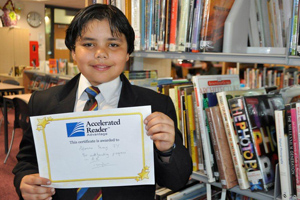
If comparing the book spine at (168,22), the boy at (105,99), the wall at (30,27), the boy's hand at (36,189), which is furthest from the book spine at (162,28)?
the wall at (30,27)

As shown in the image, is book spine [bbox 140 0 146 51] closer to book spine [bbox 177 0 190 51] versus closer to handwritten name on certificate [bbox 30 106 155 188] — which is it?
book spine [bbox 177 0 190 51]

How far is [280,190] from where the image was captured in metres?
1.42

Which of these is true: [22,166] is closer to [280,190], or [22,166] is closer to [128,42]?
[128,42]

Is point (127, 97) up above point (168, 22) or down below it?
below

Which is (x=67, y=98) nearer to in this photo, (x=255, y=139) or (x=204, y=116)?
(x=204, y=116)

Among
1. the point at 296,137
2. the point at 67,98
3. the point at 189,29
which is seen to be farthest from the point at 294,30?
the point at 67,98

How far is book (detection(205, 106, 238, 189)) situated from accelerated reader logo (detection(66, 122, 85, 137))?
0.71 metres

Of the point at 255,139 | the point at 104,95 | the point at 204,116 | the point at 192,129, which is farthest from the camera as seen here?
the point at 192,129

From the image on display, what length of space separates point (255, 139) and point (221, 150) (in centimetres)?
18

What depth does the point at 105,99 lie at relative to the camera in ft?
4.24

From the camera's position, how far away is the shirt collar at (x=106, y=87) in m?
1.28

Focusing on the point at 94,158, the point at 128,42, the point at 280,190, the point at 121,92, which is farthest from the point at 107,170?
the point at 280,190

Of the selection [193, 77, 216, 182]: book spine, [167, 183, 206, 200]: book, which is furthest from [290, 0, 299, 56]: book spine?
[167, 183, 206, 200]: book

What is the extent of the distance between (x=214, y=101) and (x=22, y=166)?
0.97 meters
